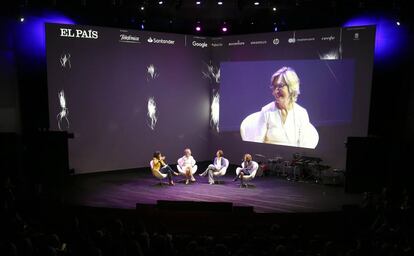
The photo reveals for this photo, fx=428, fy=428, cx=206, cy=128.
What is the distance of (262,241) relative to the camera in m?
4.48

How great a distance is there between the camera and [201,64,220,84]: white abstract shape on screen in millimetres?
12508

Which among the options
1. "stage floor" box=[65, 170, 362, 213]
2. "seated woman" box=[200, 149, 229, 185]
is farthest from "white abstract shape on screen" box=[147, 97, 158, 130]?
"seated woman" box=[200, 149, 229, 185]

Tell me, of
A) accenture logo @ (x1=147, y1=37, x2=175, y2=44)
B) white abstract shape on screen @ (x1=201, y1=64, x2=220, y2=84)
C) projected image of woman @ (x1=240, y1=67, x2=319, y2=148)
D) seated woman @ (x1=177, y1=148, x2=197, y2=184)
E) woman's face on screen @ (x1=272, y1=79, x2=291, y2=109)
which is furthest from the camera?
white abstract shape on screen @ (x1=201, y1=64, x2=220, y2=84)

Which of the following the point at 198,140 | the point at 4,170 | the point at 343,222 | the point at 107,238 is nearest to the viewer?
the point at 107,238

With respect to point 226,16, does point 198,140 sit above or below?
below

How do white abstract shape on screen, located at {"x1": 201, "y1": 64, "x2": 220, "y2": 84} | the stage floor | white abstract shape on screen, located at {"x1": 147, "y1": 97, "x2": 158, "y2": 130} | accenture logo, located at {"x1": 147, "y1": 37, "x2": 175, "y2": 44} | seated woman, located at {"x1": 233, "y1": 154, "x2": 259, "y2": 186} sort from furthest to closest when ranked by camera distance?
white abstract shape on screen, located at {"x1": 201, "y1": 64, "x2": 220, "y2": 84}
white abstract shape on screen, located at {"x1": 147, "y1": 97, "x2": 158, "y2": 130}
accenture logo, located at {"x1": 147, "y1": 37, "x2": 175, "y2": 44}
seated woman, located at {"x1": 233, "y1": 154, "x2": 259, "y2": 186}
the stage floor

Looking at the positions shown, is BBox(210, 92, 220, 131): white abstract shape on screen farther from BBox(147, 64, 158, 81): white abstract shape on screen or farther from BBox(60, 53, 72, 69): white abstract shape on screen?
BBox(60, 53, 72, 69): white abstract shape on screen

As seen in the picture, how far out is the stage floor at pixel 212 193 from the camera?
8.20 m

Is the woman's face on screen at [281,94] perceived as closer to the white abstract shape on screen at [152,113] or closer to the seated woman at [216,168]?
the seated woman at [216,168]

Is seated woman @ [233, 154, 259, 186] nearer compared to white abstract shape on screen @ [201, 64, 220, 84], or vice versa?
seated woman @ [233, 154, 259, 186]

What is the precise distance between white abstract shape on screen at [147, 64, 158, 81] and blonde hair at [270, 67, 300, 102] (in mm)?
3201

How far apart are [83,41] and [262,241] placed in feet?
24.8

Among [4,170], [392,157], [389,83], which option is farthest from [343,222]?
[4,170]

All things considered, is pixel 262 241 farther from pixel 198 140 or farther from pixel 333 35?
pixel 198 140
